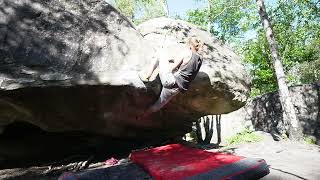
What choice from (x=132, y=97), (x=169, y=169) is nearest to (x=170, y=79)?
(x=132, y=97)

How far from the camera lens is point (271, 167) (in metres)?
5.85

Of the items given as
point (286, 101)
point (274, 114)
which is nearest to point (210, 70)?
point (286, 101)

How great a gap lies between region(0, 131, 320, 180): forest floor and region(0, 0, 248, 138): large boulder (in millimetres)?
1145

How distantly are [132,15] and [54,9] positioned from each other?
21.8 metres

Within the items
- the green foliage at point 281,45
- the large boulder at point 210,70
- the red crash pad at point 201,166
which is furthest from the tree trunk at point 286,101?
the green foliage at point 281,45

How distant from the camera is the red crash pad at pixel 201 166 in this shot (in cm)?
503

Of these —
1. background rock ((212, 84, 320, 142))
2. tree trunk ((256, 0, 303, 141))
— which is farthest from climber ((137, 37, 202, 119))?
background rock ((212, 84, 320, 142))

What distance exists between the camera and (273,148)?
26.7 feet

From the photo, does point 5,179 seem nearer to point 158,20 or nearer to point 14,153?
point 14,153

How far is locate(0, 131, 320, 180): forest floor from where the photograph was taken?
5484 mm

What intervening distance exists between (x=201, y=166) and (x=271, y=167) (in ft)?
4.01

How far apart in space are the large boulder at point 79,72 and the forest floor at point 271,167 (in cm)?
114

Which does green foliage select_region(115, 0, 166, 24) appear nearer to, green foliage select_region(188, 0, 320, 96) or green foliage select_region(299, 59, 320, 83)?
green foliage select_region(188, 0, 320, 96)

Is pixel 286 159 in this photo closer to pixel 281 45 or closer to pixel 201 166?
pixel 201 166
